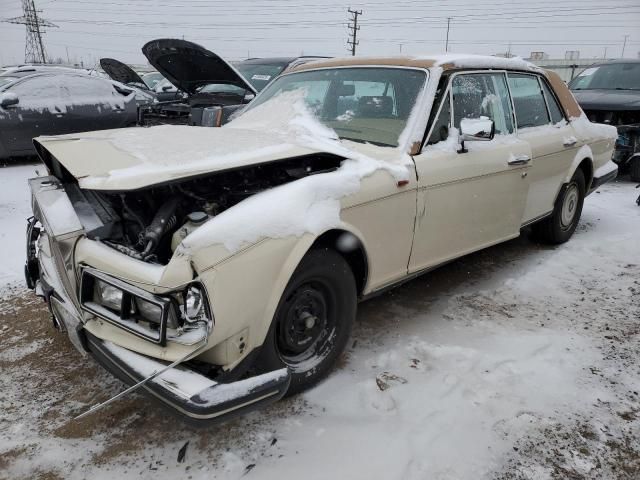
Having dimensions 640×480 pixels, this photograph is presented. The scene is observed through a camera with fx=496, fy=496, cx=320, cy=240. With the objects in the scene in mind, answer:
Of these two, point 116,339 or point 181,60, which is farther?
point 181,60

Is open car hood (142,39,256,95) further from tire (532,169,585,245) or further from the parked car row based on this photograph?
tire (532,169,585,245)

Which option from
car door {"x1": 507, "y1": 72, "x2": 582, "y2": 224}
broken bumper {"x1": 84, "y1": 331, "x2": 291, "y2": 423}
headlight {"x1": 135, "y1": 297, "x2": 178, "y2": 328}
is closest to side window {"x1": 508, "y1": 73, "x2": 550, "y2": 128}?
car door {"x1": 507, "y1": 72, "x2": 582, "y2": 224}

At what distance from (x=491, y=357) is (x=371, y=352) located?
28.5 inches

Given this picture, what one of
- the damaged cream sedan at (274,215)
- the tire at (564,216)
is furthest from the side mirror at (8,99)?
the tire at (564,216)

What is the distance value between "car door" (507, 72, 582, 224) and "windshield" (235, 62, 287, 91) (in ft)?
15.3

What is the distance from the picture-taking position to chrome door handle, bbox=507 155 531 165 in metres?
3.68

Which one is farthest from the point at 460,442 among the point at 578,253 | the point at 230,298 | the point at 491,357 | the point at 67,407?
the point at 578,253

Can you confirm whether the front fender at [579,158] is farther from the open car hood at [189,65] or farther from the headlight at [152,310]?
the open car hood at [189,65]

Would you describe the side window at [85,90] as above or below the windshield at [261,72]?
below

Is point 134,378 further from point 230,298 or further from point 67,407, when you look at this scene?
point 67,407

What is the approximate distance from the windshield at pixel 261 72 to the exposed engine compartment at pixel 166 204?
17.9 ft

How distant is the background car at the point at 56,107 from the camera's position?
7.33m

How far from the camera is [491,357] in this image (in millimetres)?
3006

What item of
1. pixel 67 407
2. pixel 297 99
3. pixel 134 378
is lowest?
pixel 67 407
